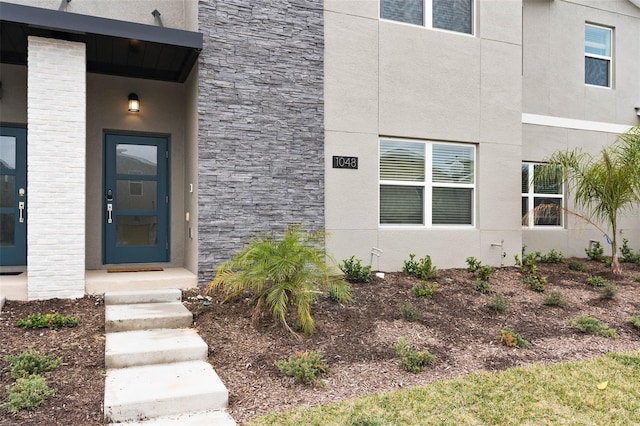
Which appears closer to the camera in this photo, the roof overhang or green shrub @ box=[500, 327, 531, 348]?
green shrub @ box=[500, 327, 531, 348]

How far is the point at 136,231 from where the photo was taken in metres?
7.63

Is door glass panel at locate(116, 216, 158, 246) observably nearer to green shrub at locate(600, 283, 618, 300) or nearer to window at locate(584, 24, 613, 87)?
green shrub at locate(600, 283, 618, 300)

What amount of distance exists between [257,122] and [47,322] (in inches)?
146

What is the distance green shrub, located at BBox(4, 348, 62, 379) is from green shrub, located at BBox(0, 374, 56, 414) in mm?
109

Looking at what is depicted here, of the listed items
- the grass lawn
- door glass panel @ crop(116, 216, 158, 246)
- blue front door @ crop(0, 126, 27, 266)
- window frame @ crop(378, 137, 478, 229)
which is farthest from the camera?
window frame @ crop(378, 137, 478, 229)

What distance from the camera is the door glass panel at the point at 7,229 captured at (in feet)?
22.7

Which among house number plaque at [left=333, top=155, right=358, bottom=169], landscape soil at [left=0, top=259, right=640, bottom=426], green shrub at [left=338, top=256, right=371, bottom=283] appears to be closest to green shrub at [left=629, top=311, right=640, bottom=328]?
landscape soil at [left=0, top=259, right=640, bottom=426]

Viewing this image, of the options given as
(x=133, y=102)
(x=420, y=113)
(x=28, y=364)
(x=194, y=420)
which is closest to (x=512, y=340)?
(x=194, y=420)

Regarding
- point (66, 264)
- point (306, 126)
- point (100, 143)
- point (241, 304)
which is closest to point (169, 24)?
point (100, 143)

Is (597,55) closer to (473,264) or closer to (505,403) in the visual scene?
(473,264)

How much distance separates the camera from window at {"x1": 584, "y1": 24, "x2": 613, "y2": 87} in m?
11.0

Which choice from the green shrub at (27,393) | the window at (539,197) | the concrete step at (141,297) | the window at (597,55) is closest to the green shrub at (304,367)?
the green shrub at (27,393)

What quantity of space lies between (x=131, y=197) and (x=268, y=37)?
342 centimetres

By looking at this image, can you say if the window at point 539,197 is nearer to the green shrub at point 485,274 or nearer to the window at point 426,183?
the window at point 426,183
